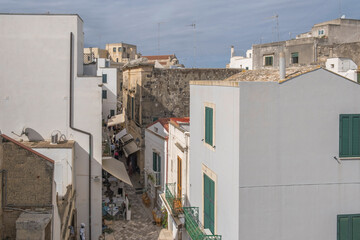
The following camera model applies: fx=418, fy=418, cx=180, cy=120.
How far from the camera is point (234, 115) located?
934 cm

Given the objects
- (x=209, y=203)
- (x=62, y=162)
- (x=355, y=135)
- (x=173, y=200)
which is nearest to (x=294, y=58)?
(x=173, y=200)

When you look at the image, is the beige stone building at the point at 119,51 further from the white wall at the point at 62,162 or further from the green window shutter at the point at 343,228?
the green window shutter at the point at 343,228

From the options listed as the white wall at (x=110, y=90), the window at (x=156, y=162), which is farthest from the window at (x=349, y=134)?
the white wall at (x=110, y=90)

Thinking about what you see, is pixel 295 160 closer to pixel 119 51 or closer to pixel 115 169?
pixel 115 169

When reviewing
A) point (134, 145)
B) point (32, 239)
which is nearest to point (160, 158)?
point (134, 145)

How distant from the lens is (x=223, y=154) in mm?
10305

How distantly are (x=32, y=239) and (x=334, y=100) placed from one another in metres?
7.68

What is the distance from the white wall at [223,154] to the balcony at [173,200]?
2999 mm

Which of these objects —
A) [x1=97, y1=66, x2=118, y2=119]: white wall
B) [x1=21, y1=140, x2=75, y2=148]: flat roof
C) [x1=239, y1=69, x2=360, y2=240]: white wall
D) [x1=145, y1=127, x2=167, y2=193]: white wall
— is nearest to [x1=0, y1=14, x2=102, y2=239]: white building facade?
[x1=21, y1=140, x2=75, y2=148]: flat roof

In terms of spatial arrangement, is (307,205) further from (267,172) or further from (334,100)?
(334,100)

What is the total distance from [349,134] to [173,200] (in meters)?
8.77

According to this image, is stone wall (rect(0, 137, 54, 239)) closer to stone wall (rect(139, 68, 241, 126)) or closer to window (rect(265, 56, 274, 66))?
stone wall (rect(139, 68, 241, 126))

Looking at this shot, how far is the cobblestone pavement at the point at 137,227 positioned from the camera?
19188mm

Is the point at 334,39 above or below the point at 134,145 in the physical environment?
above
